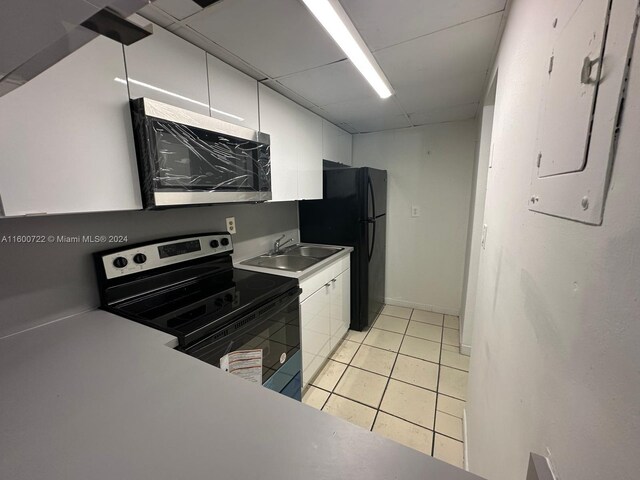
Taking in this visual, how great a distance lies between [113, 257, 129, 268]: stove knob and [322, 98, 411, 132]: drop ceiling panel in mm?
1922

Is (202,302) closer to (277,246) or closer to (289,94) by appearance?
(277,246)

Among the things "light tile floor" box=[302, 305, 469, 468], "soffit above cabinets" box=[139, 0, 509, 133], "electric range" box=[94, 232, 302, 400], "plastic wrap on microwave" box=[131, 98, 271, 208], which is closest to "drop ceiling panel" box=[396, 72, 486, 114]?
"soffit above cabinets" box=[139, 0, 509, 133]

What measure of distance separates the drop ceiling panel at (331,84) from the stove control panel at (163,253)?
1209mm

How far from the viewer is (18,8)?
0.34 metres

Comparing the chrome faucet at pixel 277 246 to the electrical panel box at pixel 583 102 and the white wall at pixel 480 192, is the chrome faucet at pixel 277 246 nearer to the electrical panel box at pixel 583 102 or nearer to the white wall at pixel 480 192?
the white wall at pixel 480 192

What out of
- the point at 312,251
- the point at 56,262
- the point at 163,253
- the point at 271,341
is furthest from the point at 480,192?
the point at 56,262

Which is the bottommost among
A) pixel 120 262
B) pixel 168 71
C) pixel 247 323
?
pixel 247 323

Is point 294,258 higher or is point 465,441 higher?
point 294,258

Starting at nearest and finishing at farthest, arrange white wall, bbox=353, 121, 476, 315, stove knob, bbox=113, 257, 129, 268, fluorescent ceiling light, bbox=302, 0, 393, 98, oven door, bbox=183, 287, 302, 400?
fluorescent ceiling light, bbox=302, 0, 393, 98 → oven door, bbox=183, 287, 302, 400 → stove knob, bbox=113, 257, 129, 268 → white wall, bbox=353, 121, 476, 315

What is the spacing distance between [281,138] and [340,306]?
1619 mm

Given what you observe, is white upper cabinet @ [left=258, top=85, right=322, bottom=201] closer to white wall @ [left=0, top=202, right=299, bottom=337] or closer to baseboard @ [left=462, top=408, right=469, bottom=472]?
white wall @ [left=0, top=202, right=299, bottom=337]

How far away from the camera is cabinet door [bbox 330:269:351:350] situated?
91.7 inches

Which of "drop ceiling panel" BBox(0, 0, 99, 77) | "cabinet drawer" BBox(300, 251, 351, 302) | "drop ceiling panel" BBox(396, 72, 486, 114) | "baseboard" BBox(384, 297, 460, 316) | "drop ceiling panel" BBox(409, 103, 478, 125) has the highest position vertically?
"drop ceiling panel" BBox(409, 103, 478, 125)

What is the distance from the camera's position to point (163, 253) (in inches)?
57.7
